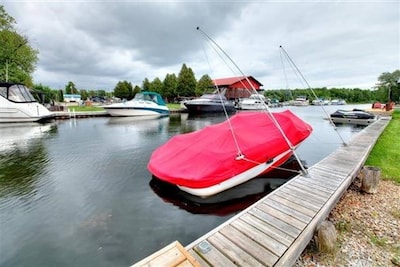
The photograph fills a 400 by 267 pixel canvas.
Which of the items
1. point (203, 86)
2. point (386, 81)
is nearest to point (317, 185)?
point (203, 86)

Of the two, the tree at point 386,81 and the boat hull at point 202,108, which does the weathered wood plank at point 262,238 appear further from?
the tree at point 386,81

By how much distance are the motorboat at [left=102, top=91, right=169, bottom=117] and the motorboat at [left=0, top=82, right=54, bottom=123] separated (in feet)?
18.1

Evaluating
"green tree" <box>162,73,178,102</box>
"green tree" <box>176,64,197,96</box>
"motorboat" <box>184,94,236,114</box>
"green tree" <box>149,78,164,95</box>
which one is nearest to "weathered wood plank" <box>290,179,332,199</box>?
"motorboat" <box>184,94,236,114</box>

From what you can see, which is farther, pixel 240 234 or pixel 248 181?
pixel 248 181

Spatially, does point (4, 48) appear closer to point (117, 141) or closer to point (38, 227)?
point (117, 141)

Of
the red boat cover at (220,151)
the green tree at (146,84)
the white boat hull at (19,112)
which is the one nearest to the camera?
the red boat cover at (220,151)

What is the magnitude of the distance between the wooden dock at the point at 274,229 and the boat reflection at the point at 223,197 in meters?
0.85

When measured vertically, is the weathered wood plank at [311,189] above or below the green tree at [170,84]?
below

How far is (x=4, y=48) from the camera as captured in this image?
20016mm

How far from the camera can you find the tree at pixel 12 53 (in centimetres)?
2012

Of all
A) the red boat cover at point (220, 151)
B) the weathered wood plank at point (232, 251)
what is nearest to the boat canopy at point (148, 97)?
the red boat cover at point (220, 151)

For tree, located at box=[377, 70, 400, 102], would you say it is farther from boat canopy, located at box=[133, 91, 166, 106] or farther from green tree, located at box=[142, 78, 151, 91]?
green tree, located at box=[142, 78, 151, 91]

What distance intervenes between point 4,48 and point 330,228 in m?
30.2

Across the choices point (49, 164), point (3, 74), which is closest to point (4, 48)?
point (3, 74)
